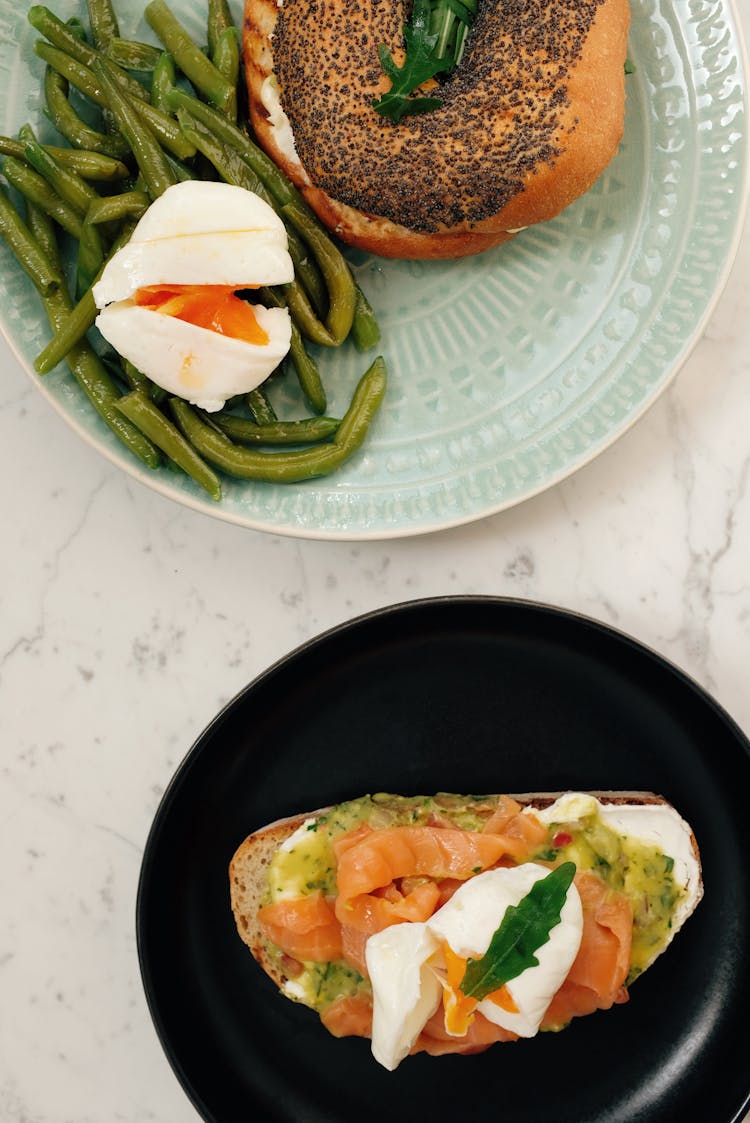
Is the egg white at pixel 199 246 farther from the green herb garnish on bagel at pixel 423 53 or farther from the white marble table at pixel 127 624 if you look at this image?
the white marble table at pixel 127 624

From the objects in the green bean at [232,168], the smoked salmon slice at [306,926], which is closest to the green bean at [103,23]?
the green bean at [232,168]

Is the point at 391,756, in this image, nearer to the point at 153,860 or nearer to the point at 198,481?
the point at 153,860

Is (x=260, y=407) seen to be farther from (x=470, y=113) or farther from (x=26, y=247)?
(x=470, y=113)

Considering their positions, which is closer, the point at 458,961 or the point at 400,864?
the point at 458,961

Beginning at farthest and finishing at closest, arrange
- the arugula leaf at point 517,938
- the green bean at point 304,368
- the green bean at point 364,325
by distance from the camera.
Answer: the green bean at point 364,325 < the green bean at point 304,368 < the arugula leaf at point 517,938

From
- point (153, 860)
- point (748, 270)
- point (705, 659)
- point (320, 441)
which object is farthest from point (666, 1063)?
point (748, 270)

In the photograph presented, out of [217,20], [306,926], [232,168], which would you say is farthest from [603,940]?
[217,20]

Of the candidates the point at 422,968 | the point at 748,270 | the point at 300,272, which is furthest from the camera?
the point at 748,270
